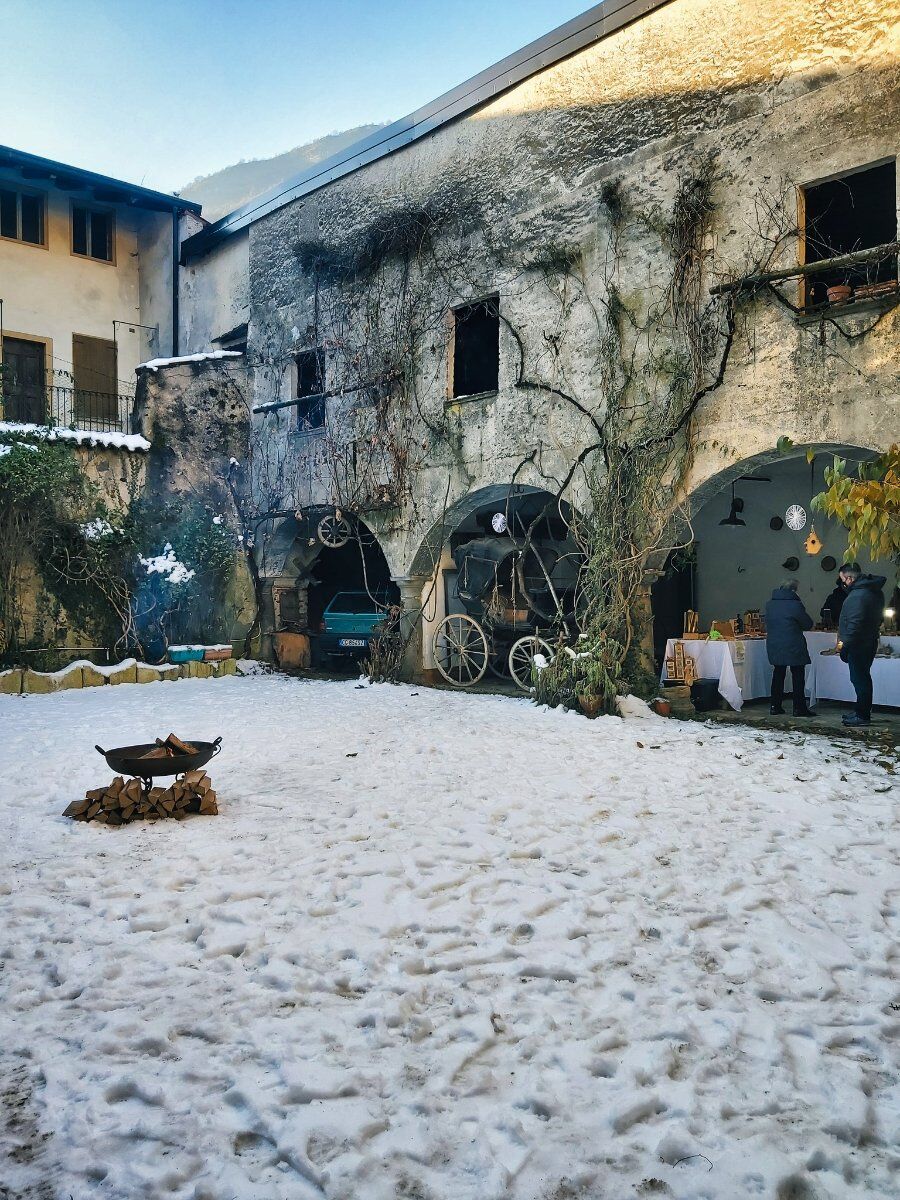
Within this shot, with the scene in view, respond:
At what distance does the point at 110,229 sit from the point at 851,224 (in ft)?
50.3

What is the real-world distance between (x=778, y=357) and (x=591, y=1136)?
748 centimetres

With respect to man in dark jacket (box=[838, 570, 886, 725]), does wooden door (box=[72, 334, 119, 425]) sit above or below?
above

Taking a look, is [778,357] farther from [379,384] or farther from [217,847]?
[217,847]

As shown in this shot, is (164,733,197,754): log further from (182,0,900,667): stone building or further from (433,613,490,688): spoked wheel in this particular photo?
(433,613,490,688): spoked wheel

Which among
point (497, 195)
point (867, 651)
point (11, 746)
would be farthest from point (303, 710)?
point (497, 195)

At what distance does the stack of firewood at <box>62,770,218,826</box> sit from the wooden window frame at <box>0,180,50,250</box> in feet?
48.5

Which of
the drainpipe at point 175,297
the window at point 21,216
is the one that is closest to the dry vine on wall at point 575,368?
the drainpipe at point 175,297

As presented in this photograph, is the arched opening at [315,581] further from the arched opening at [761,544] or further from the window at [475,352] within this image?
the arched opening at [761,544]

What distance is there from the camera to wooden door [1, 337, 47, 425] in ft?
53.4

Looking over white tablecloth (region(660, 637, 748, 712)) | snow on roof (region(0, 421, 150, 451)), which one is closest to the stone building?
white tablecloth (region(660, 637, 748, 712))

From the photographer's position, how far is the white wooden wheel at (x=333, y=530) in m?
12.3

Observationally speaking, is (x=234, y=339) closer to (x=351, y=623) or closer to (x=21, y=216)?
(x=21, y=216)

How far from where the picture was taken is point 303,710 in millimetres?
9305

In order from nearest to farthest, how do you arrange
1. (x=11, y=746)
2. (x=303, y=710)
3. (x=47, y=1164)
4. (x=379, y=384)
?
(x=47, y=1164) < (x=11, y=746) < (x=303, y=710) < (x=379, y=384)
